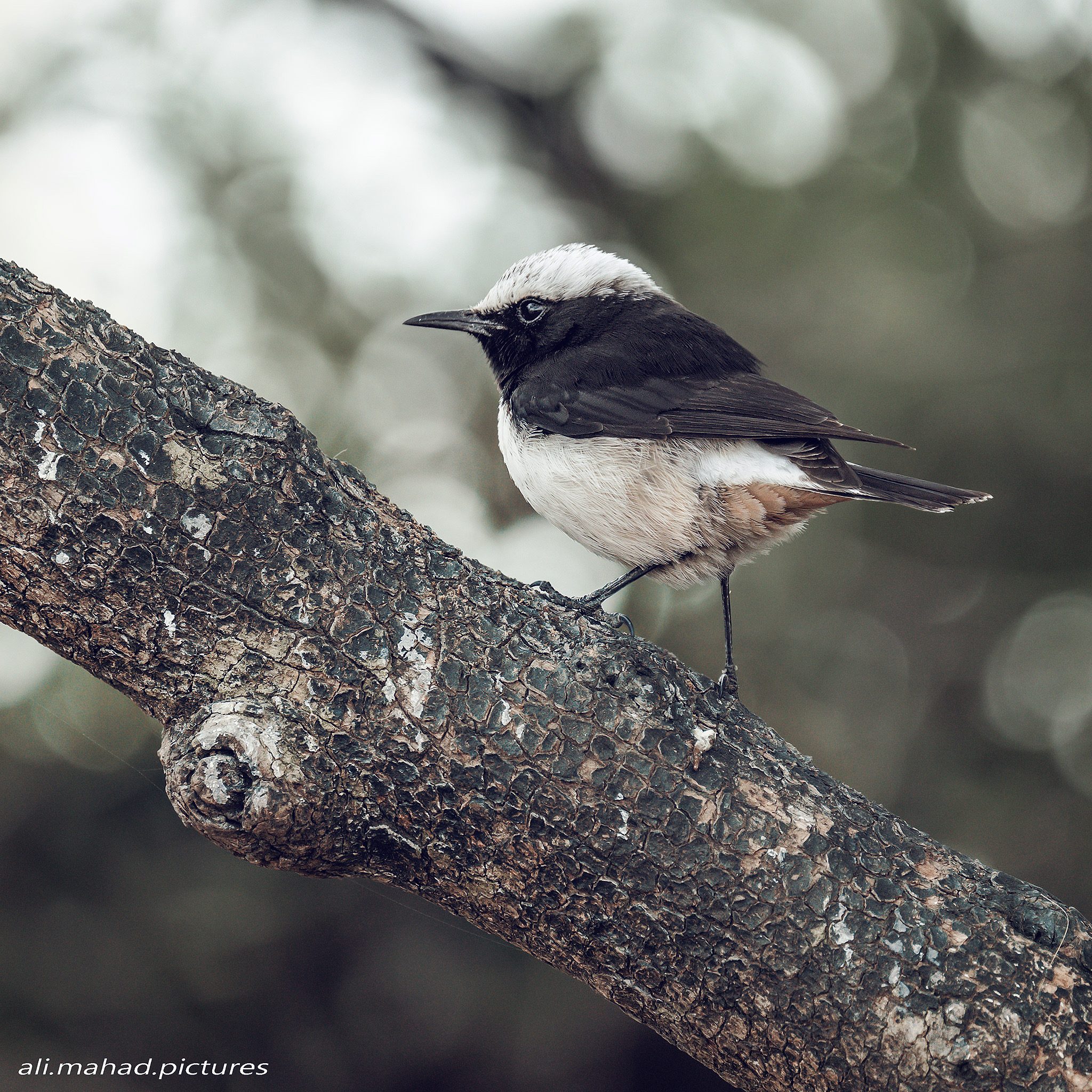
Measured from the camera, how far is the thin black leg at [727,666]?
9.42 feet

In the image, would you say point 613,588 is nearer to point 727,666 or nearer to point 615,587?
point 615,587

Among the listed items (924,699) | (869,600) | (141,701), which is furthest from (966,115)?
(141,701)

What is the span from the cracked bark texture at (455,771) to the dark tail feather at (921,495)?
1.15 meters

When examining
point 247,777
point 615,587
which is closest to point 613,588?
point 615,587

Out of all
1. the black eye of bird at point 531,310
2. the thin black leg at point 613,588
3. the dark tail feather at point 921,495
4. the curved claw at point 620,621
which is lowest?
the thin black leg at point 613,588

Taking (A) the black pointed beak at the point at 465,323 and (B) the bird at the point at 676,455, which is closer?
(B) the bird at the point at 676,455

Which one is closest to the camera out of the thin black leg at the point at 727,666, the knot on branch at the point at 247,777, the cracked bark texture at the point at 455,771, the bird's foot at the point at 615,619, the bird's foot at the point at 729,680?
the knot on branch at the point at 247,777

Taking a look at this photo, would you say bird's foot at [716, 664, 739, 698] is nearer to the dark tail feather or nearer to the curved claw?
the curved claw

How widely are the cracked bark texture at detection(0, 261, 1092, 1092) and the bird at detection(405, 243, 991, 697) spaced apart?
746 millimetres

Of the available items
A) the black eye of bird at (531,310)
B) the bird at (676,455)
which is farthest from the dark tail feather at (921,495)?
the black eye of bird at (531,310)

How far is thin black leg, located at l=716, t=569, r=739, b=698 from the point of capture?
9.42 feet

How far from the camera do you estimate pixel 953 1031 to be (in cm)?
224

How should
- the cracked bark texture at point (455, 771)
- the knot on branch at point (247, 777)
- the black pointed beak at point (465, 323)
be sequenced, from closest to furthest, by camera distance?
the knot on branch at point (247, 777) < the cracked bark texture at point (455, 771) < the black pointed beak at point (465, 323)

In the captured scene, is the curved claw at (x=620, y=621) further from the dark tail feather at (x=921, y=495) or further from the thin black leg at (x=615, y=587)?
the dark tail feather at (x=921, y=495)
